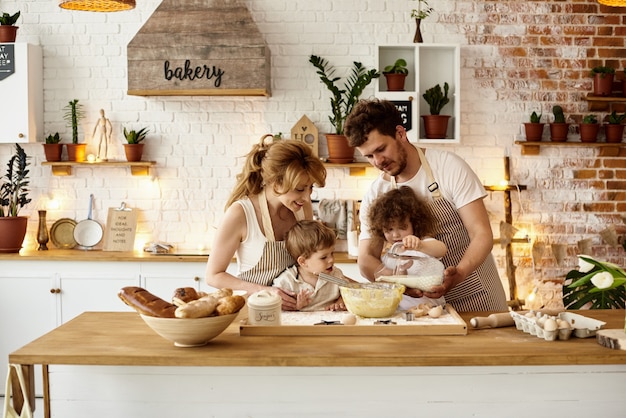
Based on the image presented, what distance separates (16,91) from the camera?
5688 millimetres

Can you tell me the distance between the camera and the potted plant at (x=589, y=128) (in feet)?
18.4

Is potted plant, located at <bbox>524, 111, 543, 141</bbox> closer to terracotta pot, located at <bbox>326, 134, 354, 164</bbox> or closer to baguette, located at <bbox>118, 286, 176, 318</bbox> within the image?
terracotta pot, located at <bbox>326, 134, 354, 164</bbox>

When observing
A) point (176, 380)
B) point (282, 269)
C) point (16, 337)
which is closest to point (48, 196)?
point (16, 337)

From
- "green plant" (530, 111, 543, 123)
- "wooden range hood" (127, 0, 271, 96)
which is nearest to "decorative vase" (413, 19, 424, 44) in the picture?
"green plant" (530, 111, 543, 123)

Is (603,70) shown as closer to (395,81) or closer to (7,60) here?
(395,81)

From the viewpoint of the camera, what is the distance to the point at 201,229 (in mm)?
5922

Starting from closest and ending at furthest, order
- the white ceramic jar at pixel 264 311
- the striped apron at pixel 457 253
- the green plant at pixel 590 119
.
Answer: the white ceramic jar at pixel 264 311, the striped apron at pixel 457 253, the green plant at pixel 590 119

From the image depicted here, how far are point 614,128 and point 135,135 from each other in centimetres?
365

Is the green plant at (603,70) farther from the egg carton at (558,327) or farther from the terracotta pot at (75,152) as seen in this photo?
the terracotta pot at (75,152)

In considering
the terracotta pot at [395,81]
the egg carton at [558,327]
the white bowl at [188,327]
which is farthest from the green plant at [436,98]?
the white bowl at [188,327]

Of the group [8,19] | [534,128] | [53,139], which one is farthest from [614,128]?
[8,19]

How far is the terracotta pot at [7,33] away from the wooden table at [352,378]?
3896 mm

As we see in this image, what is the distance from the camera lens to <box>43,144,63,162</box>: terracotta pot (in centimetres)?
581

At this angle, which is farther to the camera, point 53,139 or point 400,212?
point 53,139
